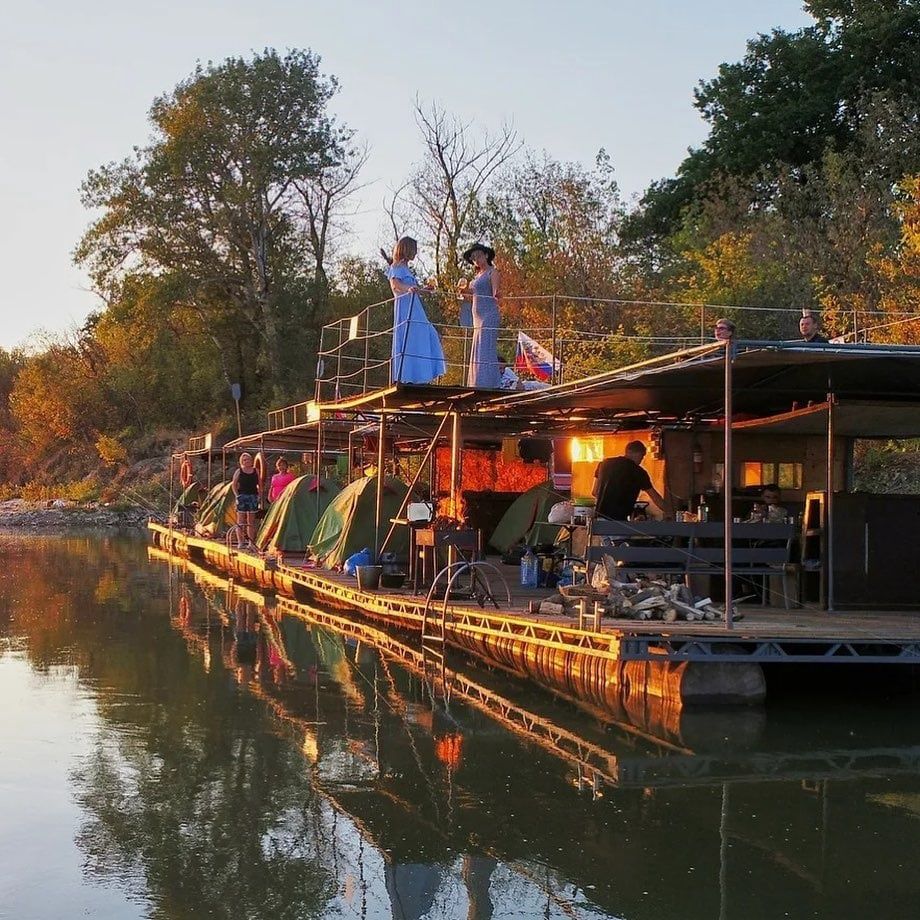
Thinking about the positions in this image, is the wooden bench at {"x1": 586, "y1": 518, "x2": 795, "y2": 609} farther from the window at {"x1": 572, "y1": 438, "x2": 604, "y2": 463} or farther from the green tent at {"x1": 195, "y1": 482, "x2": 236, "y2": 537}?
the green tent at {"x1": 195, "y1": 482, "x2": 236, "y2": 537}

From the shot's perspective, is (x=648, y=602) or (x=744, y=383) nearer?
(x=648, y=602)

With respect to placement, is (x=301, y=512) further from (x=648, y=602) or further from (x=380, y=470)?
(x=648, y=602)

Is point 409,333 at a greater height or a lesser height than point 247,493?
greater

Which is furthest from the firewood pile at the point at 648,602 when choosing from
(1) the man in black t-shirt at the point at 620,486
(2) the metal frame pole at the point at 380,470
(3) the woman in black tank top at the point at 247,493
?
(3) the woman in black tank top at the point at 247,493

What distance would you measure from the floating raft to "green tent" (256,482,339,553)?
8.30 metres

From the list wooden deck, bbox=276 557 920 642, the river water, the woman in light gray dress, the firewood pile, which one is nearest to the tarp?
the woman in light gray dress

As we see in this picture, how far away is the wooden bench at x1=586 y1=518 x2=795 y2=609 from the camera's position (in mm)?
10828

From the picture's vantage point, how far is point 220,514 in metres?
29.8

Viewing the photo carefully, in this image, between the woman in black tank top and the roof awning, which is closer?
the roof awning

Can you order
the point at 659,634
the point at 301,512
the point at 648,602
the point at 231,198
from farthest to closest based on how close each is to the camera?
the point at 231,198
the point at 301,512
the point at 648,602
the point at 659,634

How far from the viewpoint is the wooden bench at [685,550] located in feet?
35.5

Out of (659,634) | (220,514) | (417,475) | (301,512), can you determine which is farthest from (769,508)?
(220,514)

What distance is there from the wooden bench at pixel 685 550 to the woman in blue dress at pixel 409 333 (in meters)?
3.82

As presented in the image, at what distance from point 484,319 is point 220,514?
654 inches
